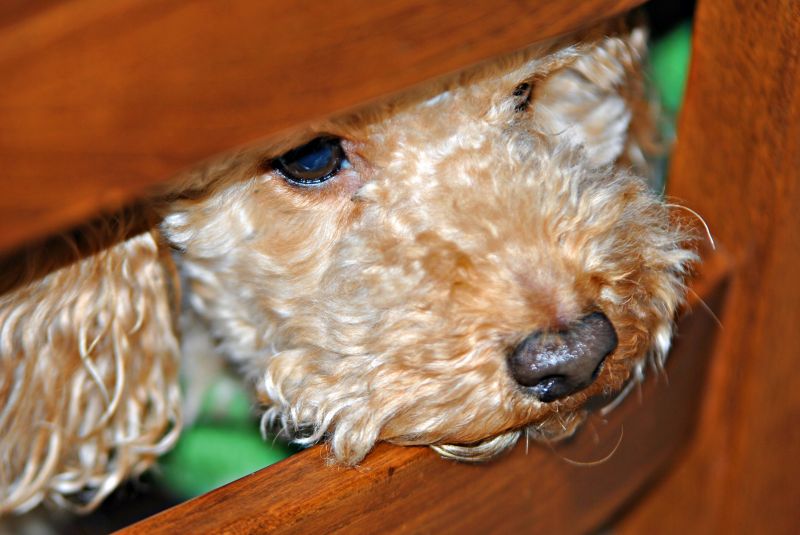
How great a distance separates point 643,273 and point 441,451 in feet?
1.16

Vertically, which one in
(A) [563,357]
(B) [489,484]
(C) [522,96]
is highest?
(C) [522,96]

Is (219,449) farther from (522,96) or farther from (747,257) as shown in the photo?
(747,257)

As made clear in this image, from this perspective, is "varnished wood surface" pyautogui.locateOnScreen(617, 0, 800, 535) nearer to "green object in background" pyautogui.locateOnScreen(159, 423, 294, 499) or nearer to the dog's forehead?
the dog's forehead

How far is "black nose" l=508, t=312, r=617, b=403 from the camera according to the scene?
1044mm

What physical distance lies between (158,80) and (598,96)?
40.4 inches

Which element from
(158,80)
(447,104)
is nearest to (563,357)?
(447,104)

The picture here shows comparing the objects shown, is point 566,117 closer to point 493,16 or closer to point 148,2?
point 493,16

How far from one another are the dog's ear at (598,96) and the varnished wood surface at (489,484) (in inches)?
11.7

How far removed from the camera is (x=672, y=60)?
196 cm

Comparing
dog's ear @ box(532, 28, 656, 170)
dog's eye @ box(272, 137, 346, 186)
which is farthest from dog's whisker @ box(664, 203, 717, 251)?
dog's eye @ box(272, 137, 346, 186)

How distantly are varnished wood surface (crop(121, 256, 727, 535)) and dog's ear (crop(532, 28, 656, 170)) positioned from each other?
0.30m

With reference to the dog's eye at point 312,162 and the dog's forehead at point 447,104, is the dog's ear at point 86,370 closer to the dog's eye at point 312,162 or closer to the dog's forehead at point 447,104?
the dog's eye at point 312,162

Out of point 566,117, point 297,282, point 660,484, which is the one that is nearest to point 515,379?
point 297,282

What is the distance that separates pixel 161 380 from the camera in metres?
1.50
